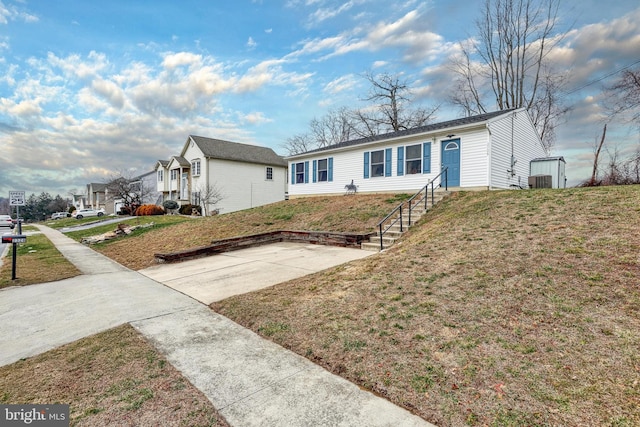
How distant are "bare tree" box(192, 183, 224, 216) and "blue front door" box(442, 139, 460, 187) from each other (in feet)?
66.0

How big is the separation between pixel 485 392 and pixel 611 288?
2.80 metres

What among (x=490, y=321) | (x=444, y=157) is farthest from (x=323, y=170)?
(x=490, y=321)

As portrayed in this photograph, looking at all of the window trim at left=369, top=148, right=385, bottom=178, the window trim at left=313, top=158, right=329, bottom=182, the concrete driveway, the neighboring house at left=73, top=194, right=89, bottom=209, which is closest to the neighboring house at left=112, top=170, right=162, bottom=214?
the window trim at left=313, top=158, right=329, bottom=182

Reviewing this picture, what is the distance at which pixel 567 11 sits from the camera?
72.6ft

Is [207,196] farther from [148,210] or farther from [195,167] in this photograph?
[148,210]

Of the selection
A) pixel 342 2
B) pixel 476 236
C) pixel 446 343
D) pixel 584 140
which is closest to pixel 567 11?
pixel 584 140

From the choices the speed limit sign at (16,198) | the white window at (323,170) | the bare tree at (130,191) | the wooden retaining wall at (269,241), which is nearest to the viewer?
the wooden retaining wall at (269,241)

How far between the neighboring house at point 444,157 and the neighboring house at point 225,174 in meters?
12.3

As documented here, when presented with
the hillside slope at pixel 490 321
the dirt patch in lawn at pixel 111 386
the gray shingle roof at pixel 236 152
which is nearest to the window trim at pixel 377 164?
the hillside slope at pixel 490 321

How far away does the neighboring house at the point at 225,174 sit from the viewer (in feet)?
92.3

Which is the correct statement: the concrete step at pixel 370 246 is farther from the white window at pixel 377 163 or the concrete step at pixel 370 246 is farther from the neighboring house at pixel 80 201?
the neighboring house at pixel 80 201

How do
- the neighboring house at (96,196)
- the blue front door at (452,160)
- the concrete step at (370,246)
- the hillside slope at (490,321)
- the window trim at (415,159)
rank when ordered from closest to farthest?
the hillside slope at (490,321) < the concrete step at (370,246) < the blue front door at (452,160) < the window trim at (415,159) < the neighboring house at (96,196)

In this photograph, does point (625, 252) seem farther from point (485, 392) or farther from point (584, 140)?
point (584, 140)

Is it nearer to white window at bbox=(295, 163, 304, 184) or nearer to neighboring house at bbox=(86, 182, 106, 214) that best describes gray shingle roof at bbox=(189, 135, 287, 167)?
white window at bbox=(295, 163, 304, 184)
